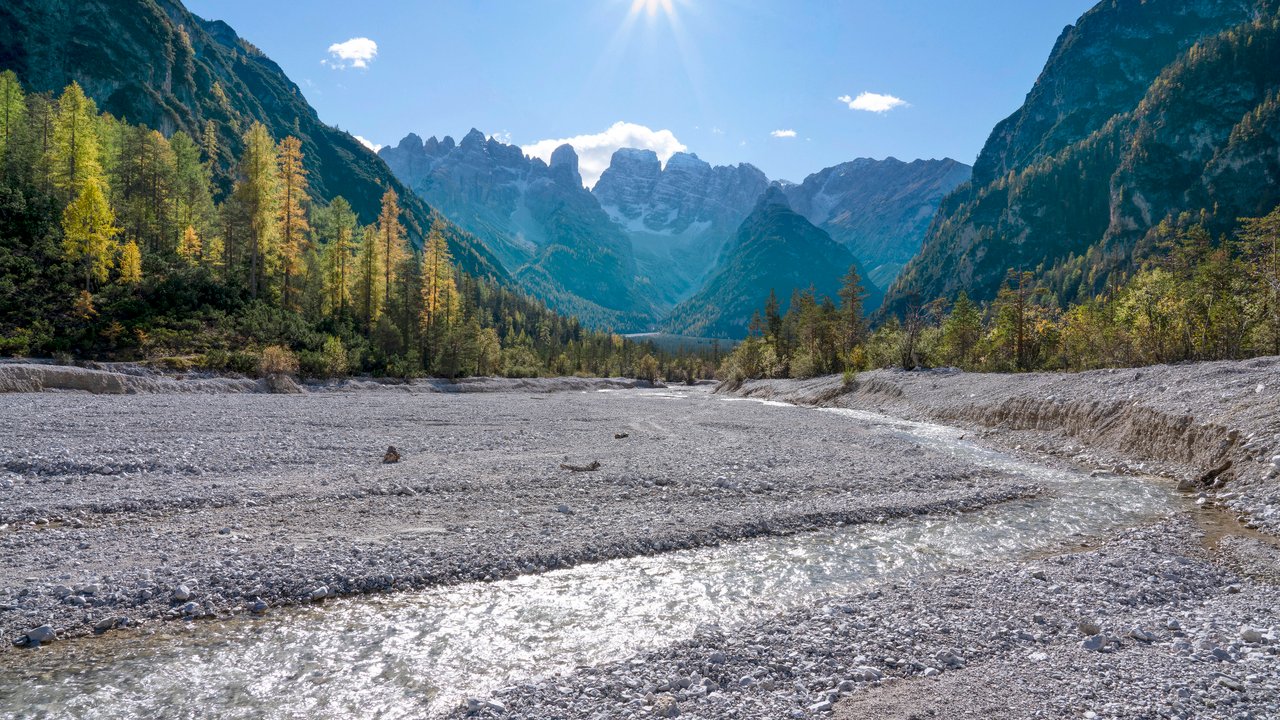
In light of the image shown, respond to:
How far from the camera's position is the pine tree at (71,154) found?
5359cm

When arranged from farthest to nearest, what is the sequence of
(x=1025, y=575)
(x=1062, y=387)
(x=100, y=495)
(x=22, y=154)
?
(x=22, y=154), (x=1062, y=387), (x=100, y=495), (x=1025, y=575)

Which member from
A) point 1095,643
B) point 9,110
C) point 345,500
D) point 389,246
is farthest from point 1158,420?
point 9,110

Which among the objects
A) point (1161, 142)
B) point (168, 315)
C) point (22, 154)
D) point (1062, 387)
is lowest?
point (1062, 387)

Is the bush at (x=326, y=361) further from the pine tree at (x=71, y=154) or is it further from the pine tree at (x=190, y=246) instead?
the pine tree at (x=71, y=154)

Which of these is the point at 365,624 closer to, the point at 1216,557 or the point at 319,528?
the point at 319,528

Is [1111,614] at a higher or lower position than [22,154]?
lower

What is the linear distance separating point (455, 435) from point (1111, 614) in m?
22.4

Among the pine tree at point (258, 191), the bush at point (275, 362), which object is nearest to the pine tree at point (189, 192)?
the pine tree at point (258, 191)

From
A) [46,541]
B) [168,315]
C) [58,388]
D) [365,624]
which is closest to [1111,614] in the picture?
[365,624]

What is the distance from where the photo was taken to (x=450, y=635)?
7.72 m

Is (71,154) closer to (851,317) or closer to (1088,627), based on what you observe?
(1088,627)

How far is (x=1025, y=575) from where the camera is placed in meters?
9.75

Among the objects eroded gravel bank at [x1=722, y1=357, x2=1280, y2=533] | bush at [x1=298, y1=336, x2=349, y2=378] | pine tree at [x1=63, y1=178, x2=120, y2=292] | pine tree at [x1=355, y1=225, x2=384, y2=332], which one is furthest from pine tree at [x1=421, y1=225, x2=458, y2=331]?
eroded gravel bank at [x1=722, y1=357, x2=1280, y2=533]

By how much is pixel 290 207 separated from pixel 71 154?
2121 cm
